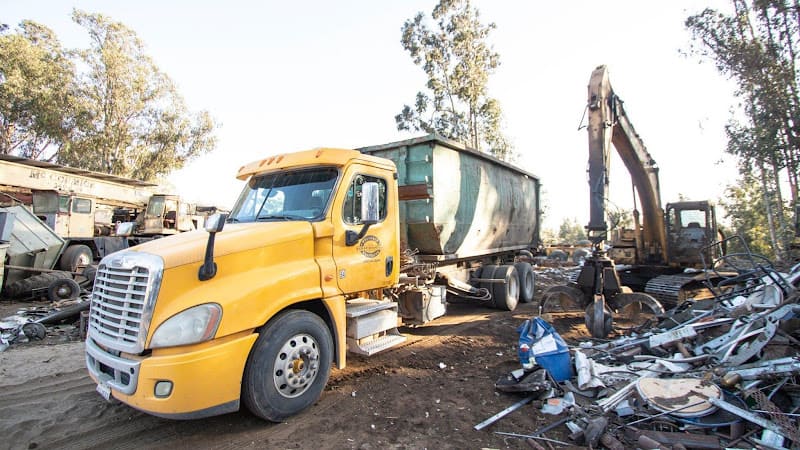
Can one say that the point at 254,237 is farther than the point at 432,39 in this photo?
No

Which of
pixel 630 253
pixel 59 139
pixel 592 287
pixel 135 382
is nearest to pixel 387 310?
pixel 135 382

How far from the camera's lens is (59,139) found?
2333 centimetres

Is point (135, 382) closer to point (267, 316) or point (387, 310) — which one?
point (267, 316)

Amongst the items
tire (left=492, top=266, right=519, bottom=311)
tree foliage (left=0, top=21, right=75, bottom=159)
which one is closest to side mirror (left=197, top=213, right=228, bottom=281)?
tire (left=492, top=266, right=519, bottom=311)

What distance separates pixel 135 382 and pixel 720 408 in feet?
16.1

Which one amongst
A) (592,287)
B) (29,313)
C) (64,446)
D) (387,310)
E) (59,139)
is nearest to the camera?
(64,446)

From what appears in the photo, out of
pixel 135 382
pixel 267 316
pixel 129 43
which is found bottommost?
pixel 135 382

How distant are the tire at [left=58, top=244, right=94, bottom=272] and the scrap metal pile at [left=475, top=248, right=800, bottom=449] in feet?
44.4

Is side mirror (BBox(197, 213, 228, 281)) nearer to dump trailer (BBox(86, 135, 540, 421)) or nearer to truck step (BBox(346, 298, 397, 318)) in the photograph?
dump trailer (BBox(86, 135, 540, 421))

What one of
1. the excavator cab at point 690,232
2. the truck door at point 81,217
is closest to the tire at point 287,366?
the excavator cab at point 690,232

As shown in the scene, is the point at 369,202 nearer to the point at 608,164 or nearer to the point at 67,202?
the point at 608,164

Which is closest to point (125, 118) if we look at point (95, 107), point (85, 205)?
point (95, 107)

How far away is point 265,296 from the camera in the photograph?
3568 mm

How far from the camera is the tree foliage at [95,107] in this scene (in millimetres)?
21016
